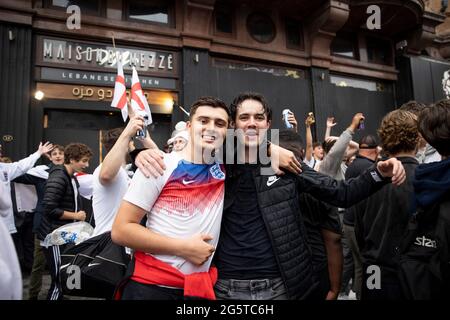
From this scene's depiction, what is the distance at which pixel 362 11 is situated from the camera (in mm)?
9281

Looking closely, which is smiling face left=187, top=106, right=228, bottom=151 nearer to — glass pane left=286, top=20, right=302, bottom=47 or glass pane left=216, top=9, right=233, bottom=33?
glass pane left=216, top=9, right=233, bottom=33

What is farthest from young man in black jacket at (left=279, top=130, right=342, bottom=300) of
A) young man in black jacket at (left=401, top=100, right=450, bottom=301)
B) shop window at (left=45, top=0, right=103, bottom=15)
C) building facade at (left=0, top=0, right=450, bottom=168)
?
shop window at (left=45, top=0, right=103, bottom=15)

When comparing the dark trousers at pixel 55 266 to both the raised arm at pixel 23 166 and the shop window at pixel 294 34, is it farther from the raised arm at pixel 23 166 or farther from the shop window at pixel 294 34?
the shop window at pixel 294 34

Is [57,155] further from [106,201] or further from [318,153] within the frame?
[318,153]

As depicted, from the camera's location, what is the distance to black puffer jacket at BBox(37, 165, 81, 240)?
12.4 feet

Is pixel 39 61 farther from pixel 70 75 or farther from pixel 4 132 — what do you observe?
pixel 4 132

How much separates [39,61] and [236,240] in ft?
21.9

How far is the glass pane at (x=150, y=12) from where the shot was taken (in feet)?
25.2

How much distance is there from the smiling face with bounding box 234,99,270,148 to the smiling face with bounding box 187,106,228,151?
0.46 ft

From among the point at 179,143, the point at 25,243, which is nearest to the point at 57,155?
the point at 25,243

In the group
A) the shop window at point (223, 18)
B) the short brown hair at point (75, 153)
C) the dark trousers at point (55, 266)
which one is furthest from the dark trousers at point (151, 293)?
the shop window at point (223, 18)

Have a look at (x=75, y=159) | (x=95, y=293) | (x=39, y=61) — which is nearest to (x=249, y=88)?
(x=39, y=61)

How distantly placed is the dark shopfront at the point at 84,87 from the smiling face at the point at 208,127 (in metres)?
5.85

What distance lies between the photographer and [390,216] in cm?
208
